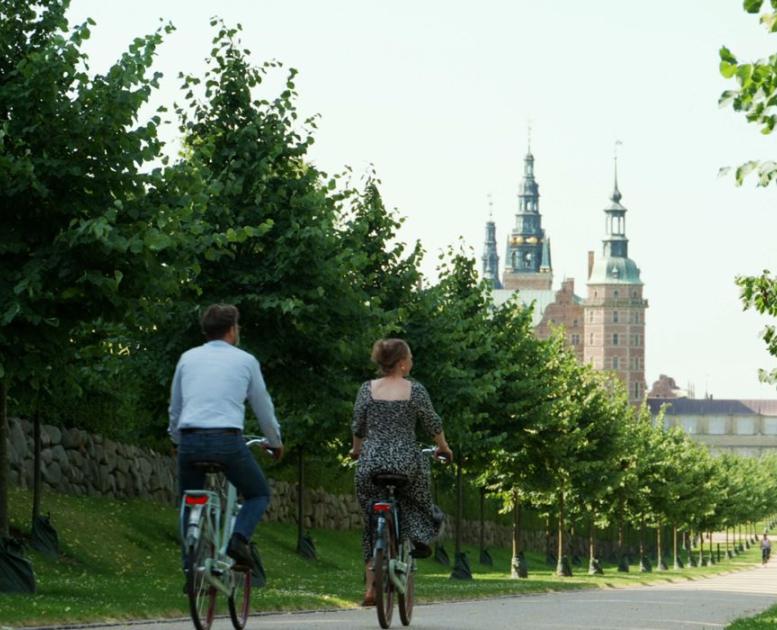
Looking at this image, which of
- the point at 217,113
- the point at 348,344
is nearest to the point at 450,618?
the point at 348,344

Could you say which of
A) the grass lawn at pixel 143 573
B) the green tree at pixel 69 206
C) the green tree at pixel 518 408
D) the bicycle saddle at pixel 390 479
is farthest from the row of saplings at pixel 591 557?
the bicycle saddle at pixel 390 479

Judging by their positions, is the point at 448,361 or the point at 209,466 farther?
the point at 448,361

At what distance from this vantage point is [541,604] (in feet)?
70.9

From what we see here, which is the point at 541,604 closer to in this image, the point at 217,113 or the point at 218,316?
the point at 217,113

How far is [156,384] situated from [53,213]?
296 inches

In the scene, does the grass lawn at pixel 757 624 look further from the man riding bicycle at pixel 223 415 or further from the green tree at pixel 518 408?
the green tree at pixel 518 408

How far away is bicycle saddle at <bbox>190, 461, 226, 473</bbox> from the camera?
10.1 meters

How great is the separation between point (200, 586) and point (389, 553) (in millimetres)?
2466

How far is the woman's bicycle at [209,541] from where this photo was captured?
32.2ft

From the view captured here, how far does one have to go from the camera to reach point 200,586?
32.7ft

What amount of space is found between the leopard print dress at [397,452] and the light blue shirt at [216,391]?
195 centimetres

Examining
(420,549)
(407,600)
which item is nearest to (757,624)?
(407,600)

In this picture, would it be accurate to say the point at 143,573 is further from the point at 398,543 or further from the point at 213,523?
the point at 213,523

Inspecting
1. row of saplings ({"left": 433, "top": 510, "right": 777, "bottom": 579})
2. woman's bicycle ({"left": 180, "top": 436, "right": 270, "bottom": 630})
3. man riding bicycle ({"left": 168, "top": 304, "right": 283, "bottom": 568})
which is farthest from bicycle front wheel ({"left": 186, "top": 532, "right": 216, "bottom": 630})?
row of saplings ({"left": 433, "top": 510, "right": 777, "bottom": 579})
